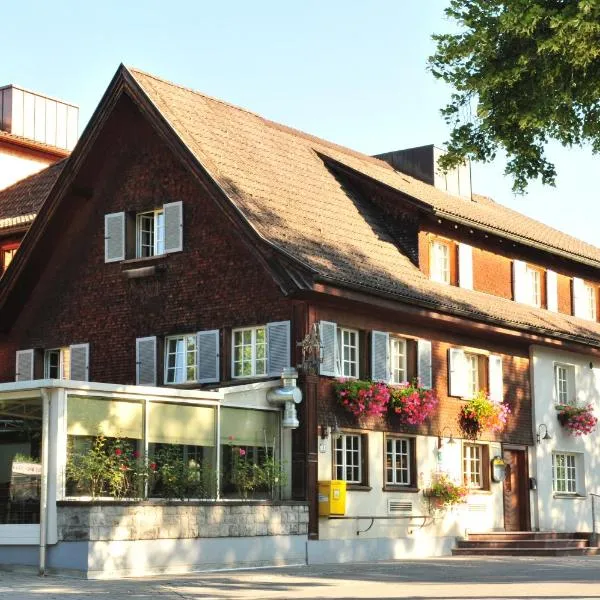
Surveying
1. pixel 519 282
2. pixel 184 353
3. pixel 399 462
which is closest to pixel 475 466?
pixel 399 462

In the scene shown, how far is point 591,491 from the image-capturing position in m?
32.5

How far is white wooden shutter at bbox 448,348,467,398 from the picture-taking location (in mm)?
28156

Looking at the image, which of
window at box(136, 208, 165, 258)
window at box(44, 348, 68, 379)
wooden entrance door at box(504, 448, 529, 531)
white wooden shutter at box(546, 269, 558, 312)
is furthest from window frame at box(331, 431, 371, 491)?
white wooden shutter at box(546, 269, 558, 312)

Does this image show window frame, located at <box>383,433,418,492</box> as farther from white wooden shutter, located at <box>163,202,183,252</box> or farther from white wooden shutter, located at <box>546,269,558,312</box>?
white wooden shutter, located at <box>546,269,558,312</box>

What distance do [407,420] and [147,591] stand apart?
32.6ft

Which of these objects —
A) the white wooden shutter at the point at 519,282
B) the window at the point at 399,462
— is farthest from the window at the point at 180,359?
the white wooden shutter at the point at 519,282

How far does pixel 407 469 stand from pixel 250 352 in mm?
4270

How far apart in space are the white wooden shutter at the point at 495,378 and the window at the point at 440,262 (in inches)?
82.3

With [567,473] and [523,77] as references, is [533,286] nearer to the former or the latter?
[567,473]

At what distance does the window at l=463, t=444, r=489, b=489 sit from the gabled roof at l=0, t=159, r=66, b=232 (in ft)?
38.3

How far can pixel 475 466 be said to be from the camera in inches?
1147

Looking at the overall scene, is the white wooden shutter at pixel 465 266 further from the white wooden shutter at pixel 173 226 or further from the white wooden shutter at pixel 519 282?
the white wooden shutter at pixel 173 226

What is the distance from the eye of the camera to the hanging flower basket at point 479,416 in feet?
93.5

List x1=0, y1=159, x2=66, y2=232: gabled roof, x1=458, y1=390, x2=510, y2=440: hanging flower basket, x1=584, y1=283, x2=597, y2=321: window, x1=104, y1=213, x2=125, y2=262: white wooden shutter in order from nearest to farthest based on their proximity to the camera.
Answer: x1=104, y1=213, x2=125, y2=262: white wooden shutter
x1=458, y1=390, x2=510, y2=440: hanging flower basket
x1=0, y1=159, x2=66, y2=232: gabled roof
x1=584, y1=283, x2=597, y2=321: window
